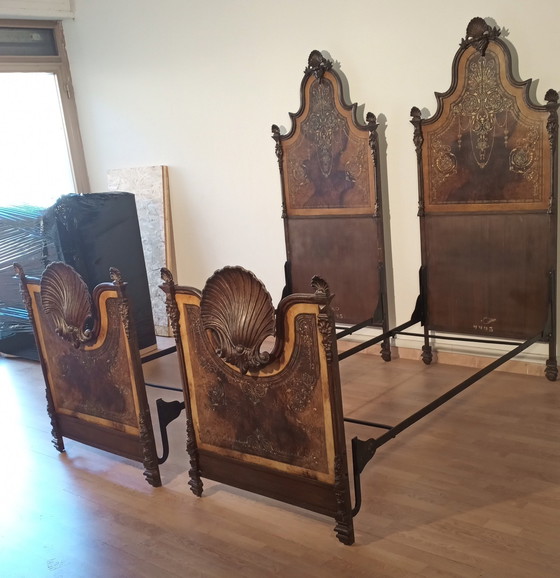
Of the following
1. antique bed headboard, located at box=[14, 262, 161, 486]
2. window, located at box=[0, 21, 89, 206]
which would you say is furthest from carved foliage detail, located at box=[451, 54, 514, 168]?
window, located at box=[0, 21, 89, 206]

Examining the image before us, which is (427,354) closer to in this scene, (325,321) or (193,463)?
(193,463)

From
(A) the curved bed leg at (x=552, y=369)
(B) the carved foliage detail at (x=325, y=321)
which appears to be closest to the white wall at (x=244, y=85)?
(A) the curved bed leg at (x=552, y=369)

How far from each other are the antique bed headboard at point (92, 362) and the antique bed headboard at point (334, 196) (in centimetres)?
190

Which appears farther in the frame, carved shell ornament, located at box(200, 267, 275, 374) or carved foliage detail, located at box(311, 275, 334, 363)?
carved shell ornament, located at box(200, 267, 275, 374)

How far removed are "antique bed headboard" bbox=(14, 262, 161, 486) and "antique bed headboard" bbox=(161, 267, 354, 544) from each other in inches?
10.9

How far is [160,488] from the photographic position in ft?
10.6

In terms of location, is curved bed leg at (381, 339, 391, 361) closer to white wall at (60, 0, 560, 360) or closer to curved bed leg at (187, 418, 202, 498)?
white wall at (60, 0, 560, 360)

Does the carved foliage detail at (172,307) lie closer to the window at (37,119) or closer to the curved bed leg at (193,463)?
the curved bed leg at (193,463)

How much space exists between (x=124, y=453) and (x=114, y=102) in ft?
12.5

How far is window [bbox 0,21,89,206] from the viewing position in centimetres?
619

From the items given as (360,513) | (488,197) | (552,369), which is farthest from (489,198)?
(360,513)

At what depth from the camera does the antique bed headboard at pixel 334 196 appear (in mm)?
4484

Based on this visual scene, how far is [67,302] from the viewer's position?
11.0 feet

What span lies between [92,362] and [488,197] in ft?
7.92
